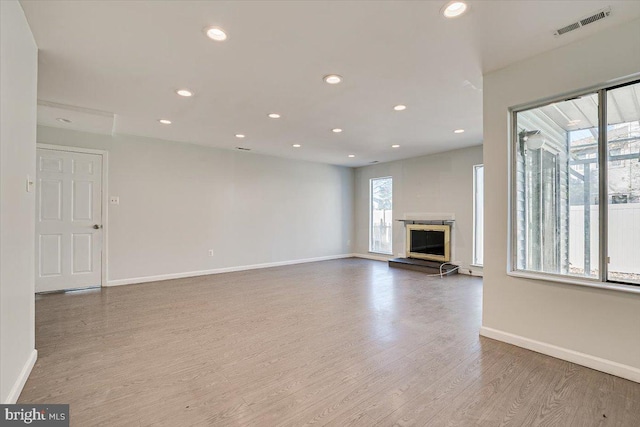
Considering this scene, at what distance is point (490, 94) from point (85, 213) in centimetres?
579

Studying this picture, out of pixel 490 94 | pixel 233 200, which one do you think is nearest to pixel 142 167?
pixel 233 200

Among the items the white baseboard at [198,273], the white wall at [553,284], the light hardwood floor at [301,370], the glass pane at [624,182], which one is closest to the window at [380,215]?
the white baseboard at [198,273]

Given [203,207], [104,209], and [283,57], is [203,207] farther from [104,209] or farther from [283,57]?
[283,57]

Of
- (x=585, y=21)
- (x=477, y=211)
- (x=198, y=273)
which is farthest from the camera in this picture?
(x=477, y=211)

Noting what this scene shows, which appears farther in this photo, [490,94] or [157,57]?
[490,94]

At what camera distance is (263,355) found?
2.49 metres

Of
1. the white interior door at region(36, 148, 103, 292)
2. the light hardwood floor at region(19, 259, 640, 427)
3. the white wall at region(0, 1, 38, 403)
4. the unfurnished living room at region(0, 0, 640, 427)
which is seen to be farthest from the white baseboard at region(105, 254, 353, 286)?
the white wall at region(0, 1, 38, 403)

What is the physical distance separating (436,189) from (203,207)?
4.90 metres

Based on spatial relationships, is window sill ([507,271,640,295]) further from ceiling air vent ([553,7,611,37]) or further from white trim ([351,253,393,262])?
white trim ([351,253,393,262])

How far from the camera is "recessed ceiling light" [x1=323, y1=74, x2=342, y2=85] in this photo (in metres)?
2.87

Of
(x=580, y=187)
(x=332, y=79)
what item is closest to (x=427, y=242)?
(x=580, y=187)

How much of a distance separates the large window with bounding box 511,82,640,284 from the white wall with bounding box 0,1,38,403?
3.77 m

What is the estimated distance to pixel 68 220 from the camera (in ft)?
14.9

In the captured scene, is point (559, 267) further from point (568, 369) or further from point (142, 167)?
point (142, 167)
